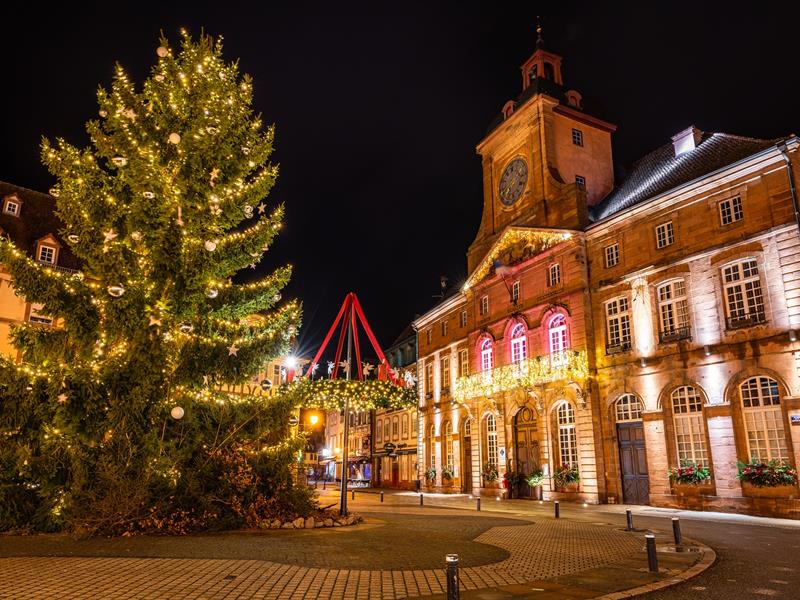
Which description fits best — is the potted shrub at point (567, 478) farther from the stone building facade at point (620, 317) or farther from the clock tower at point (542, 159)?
the clock tower at point (542, 159)

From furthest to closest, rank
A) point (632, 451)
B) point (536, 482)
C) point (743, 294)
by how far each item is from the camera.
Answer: point (536, 482)
point (632, 451)
point (743, 294)

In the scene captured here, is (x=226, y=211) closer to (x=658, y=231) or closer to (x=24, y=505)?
(x=24, y=505)

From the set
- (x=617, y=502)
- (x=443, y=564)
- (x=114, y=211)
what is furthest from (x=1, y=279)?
(x=617, y=502)

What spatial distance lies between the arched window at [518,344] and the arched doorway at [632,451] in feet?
22.1

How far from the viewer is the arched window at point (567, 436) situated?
2734 cm

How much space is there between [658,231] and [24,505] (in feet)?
80.0

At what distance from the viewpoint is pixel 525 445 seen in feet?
101

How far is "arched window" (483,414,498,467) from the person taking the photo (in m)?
33.8

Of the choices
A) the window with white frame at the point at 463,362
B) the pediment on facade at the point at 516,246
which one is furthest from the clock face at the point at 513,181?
the window with white frame at the point at 463,362

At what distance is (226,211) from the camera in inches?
583

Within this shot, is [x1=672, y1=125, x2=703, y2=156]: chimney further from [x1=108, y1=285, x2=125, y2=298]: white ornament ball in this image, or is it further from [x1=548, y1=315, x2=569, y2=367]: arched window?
[x1=108, y1=285, x2=125, y2=298]: white ornament ball

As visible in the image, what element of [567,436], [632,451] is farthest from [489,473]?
[632,451]

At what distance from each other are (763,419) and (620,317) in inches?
295

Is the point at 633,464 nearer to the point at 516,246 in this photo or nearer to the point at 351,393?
the point at 516,246
